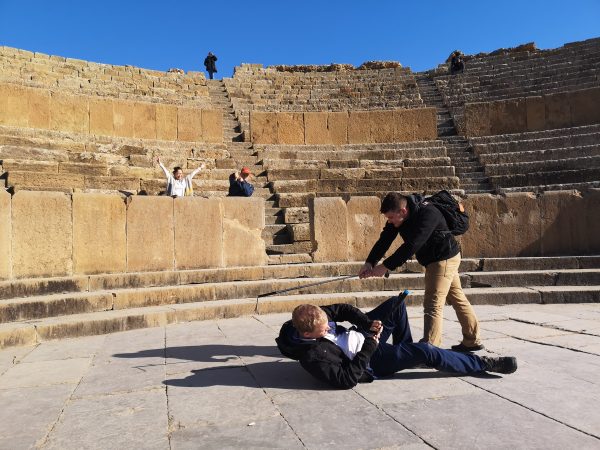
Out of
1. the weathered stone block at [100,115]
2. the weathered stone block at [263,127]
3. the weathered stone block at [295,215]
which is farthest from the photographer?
the weathered stone block at [263,127]

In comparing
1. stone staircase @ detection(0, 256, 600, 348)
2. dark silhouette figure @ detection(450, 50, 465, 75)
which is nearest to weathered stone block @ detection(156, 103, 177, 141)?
stone staircase @ detection(0, 256, 600, 348)

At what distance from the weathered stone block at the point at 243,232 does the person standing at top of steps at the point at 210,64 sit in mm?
19794

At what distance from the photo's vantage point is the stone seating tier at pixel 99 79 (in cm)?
1638

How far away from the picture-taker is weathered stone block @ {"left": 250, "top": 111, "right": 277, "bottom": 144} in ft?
45.6

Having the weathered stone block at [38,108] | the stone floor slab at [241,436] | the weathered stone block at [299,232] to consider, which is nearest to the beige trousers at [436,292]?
the stone floor slab at [241,436]

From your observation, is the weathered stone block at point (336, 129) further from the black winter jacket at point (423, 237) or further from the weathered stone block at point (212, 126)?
the black winter jacket at point (423, 237)

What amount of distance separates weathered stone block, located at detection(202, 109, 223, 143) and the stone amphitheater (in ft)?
0.20

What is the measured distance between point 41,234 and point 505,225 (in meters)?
7.14

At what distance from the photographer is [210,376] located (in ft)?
12.4

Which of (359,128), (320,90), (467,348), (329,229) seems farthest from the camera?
Answer: (320,90)

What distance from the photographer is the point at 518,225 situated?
27.7 ft

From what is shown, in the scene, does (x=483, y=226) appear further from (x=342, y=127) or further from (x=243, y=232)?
(x=342, y=127)

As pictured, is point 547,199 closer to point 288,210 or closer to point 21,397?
point 288,210

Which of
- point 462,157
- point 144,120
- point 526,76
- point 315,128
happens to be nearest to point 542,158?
point 462,157
